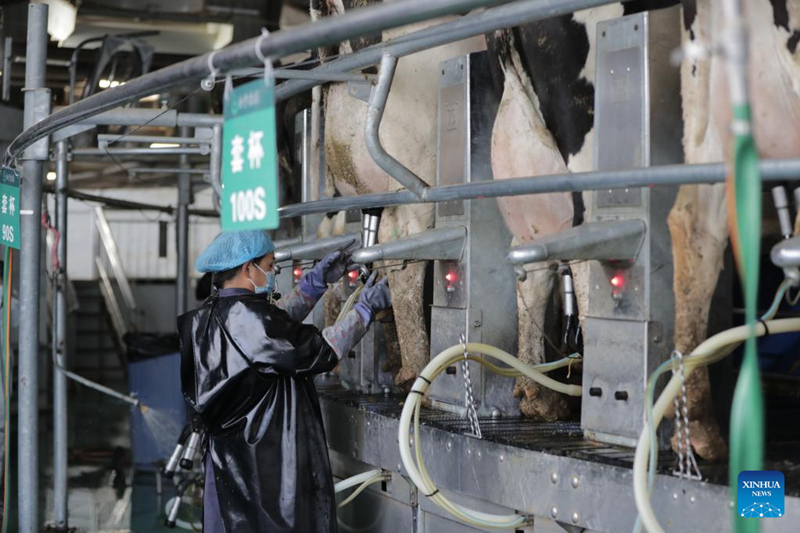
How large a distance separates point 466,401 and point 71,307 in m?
7.39

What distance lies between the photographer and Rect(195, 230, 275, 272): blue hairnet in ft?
11.4

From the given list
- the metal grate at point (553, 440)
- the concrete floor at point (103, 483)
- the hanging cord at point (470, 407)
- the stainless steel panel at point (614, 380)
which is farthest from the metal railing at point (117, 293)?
the stainless steel panel at point (614, 380)

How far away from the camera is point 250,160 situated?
7.13 ft

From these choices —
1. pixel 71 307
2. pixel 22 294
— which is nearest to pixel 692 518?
pixel 22 294

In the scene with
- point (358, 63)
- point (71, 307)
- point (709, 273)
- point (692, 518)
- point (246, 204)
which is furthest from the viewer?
point (71, 307)

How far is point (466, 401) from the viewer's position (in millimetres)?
3605

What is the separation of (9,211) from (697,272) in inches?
109

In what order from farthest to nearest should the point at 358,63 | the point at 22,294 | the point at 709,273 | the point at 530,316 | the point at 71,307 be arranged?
the point at 71,307 → the point at 22,294 → the point at 530,316 → the point at 358,63 → the point at 709,273

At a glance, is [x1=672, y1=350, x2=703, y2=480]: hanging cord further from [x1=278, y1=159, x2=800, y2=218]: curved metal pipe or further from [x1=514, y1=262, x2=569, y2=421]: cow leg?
[x1=514, y1=262, x2=569, y2=421]: cow leg

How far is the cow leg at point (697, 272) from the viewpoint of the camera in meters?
2.73

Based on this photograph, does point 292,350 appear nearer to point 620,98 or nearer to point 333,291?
point 620,98

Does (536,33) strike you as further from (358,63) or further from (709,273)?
(709,273)

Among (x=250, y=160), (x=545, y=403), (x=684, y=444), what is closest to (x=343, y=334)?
(x=545, y=403)

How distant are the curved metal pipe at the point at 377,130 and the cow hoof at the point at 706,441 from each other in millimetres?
1062
